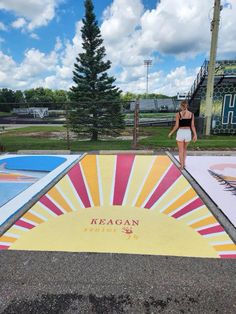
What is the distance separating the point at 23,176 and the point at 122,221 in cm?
330

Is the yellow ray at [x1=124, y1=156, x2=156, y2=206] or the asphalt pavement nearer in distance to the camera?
the asphalt pavement

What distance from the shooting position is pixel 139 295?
6.65 ft

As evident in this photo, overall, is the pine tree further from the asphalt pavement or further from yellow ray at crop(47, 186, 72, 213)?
the asphalt pavement

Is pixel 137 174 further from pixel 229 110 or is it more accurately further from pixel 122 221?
pixel 229 110

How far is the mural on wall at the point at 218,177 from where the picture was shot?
12.8 ft

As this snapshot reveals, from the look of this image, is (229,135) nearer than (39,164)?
No

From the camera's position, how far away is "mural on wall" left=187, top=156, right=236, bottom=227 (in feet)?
12.8

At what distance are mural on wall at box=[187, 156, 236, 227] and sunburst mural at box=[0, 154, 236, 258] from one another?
320mm

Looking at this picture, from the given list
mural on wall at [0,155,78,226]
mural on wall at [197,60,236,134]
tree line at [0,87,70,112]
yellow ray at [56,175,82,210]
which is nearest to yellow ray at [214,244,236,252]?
yellow ray at [56,175,82,210]

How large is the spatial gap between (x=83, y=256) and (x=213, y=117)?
54.2 feet

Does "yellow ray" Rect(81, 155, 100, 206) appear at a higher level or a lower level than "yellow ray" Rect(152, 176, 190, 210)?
lower

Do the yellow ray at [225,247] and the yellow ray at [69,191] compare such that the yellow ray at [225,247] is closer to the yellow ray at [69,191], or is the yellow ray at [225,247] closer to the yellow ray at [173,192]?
the yellow ray at [173,192]

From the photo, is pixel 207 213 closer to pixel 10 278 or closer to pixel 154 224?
pixel 154 224

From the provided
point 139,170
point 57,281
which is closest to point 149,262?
point 57,281
